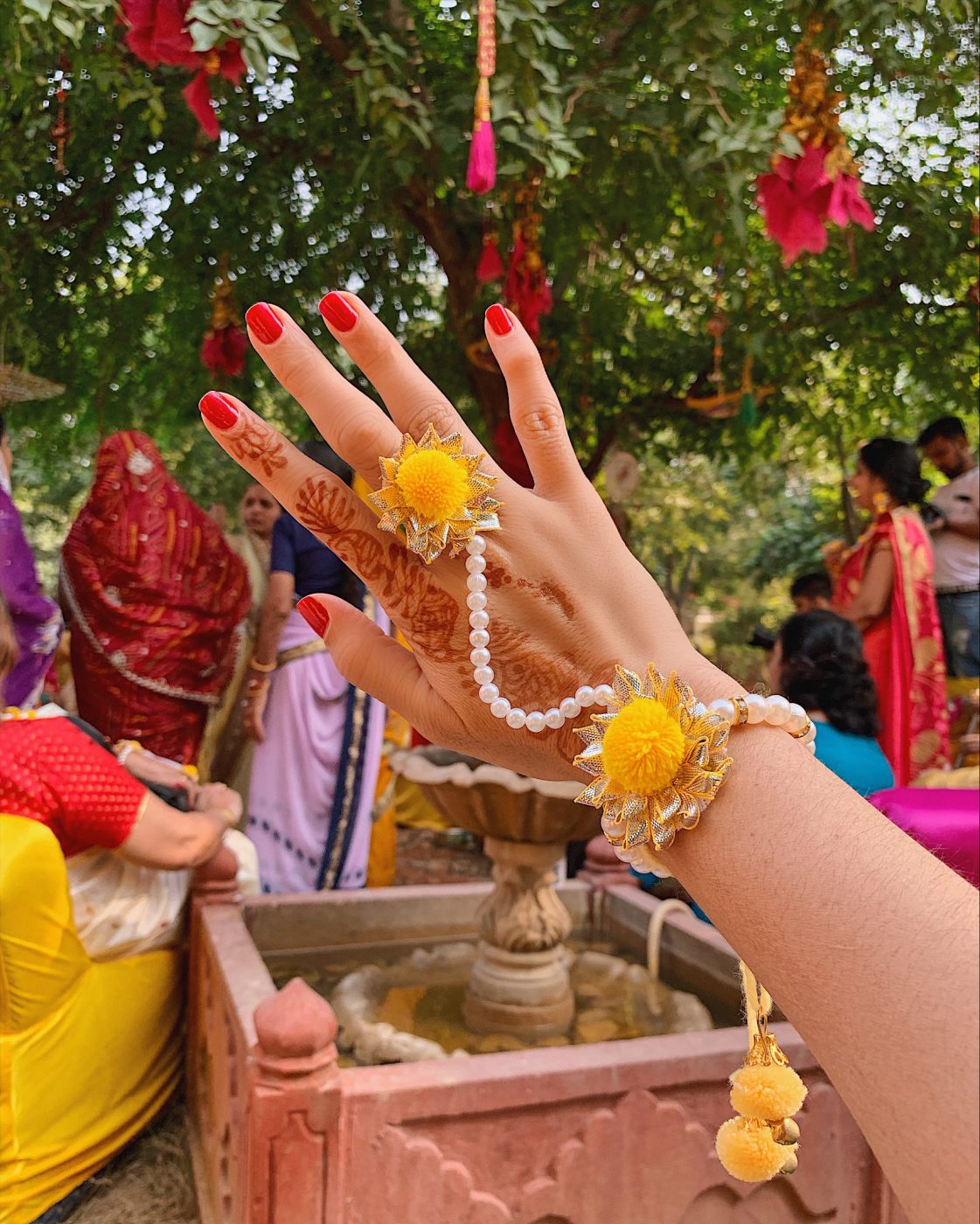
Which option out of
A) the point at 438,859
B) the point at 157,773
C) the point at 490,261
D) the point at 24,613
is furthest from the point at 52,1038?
the point at 438,859

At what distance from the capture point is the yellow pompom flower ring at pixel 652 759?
629 mm

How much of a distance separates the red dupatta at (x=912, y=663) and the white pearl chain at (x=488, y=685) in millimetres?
3282

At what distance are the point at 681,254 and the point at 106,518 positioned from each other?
328cm

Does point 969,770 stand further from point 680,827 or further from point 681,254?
point 681,254

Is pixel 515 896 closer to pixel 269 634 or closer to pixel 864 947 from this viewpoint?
pixel 269 634

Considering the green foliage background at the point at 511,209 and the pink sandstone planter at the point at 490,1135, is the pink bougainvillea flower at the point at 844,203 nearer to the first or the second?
the green foliage background at the point at 511,209

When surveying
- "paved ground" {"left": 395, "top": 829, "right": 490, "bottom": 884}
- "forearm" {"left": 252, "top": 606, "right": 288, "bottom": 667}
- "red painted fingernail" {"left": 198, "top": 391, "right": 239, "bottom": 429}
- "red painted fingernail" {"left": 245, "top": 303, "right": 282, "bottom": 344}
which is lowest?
"paved ground" {"left": 395, "top": 829, "right": 490, "bottom": 884}

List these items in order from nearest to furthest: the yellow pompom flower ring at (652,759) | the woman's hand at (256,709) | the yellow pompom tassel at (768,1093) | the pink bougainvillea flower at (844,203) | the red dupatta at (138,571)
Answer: the yellow pompom flower ring at (652,759) → the yellow pompom tassel at (768,1093) → the pink bougainvillea flower at (844,203) → the red dupatta at (138,571) → the woman's hand at (256,709)

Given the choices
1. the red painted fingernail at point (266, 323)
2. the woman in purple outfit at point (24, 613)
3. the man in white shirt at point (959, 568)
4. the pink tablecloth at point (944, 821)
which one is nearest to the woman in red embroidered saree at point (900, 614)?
the man in white shirt at point (959, 568)

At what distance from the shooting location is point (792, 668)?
2.84m

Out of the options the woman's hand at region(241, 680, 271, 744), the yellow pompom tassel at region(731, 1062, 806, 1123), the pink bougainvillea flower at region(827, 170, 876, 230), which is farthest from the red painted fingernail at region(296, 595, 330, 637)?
the woman's hand at region(241, 680, 271, 744)

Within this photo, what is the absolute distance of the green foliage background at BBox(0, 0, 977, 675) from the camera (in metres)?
2.92

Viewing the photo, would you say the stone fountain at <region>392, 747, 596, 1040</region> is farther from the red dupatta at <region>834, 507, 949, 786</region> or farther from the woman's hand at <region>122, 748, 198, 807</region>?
the red dupatta at <region>834, 507, 949, 786</region>

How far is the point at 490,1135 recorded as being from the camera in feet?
5.33
